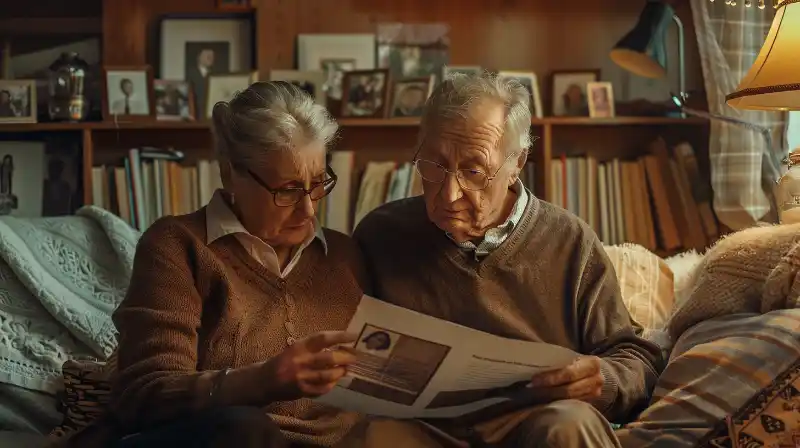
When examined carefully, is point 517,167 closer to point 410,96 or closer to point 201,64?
point 410,96

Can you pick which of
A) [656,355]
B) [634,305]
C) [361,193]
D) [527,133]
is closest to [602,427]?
[656,355]

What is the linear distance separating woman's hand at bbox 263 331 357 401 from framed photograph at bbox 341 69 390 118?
186cm

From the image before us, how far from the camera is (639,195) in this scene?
3.32m

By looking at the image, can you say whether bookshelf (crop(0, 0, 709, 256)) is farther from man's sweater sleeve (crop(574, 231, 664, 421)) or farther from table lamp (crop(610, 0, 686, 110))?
man's sweater sleeve (crop(574, 231, 664, 421))

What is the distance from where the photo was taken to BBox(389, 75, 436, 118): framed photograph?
3250mm

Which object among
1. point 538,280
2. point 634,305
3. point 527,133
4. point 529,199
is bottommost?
point 634,305

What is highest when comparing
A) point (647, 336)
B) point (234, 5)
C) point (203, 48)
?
point (234, 5)

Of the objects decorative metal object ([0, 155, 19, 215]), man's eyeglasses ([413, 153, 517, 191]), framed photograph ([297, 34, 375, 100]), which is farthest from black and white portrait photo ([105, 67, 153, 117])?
man's eyeglasses ([413, 153, 517, 191])

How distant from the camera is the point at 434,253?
1.85 metres

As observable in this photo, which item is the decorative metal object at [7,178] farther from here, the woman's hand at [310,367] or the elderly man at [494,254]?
the woman's hand at [310,367]

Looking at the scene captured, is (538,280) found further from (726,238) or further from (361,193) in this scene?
(361,193)

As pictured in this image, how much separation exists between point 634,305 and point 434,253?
705 millimetres

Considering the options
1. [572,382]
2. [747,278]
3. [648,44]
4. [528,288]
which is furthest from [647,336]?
[648,44]

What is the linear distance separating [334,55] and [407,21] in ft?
0.89
